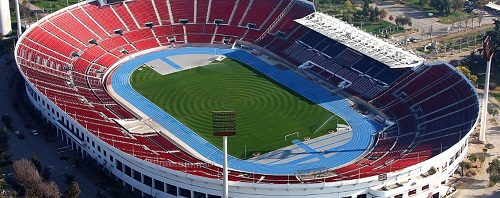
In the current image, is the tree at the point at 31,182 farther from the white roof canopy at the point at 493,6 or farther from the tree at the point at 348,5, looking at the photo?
the white roof canopy at the point at 493,6

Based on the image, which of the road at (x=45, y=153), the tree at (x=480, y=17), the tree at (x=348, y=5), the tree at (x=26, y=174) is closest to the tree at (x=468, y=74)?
the tree at (x=480, y=17)

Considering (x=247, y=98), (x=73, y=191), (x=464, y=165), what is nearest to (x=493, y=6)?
(x=247, y=98)

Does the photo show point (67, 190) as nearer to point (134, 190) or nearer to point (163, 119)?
point (134, 190)

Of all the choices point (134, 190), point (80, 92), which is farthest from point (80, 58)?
point (134, 190)

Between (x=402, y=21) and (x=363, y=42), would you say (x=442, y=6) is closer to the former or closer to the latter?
(x=402, y=21)

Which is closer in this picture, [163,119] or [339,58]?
[163,119]

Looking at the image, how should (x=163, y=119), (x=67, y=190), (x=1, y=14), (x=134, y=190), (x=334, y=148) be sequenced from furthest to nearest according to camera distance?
1. (x=1, y=14)
2. (x=163, y=119)
3. (x=334, y=148)
4. (x=134, y=190)
5. (x=67, y=190)

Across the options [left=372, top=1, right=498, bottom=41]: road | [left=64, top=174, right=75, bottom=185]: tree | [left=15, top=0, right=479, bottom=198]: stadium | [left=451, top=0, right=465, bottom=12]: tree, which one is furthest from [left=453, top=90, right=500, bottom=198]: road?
[left=451, top=0, right=465, bottom=12]: tree
